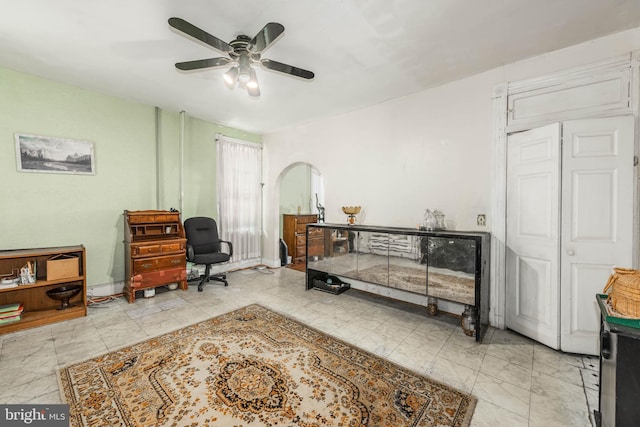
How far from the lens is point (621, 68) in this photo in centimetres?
230

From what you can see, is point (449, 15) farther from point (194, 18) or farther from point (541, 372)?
point (541, 372)

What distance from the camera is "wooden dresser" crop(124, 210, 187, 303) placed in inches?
142

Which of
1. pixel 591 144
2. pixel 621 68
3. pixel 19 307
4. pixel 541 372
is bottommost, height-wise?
pixel 541 372

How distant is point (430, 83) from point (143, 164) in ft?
14.5

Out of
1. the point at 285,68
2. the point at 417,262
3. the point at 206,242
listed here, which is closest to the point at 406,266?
the point at 417,262

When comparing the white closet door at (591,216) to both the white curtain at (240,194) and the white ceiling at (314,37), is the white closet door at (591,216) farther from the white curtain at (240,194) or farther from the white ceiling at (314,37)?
the white curtain at (240,194)

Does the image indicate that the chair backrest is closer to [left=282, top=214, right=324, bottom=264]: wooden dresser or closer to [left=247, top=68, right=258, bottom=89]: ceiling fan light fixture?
[left=282, top=214, right=324, bottom=264]: wooden dresser

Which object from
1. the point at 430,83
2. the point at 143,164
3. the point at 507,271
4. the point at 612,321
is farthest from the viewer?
the point at 143,164

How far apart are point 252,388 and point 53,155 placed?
3.91 m

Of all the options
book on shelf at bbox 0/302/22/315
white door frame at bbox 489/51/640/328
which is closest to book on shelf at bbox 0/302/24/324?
book on shelf at bbox 0/302/22/315

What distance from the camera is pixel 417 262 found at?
3105mm

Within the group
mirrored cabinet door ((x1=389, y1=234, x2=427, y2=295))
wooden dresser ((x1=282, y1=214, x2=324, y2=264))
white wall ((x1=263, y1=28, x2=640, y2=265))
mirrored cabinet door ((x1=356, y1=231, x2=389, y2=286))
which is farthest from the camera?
wooden dresser ((x1=282, y1=214, x2=324, y2=264))

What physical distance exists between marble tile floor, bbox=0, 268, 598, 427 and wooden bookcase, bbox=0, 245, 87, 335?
15 centimetres

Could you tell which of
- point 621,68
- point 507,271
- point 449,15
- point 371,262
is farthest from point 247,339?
point 621,68
